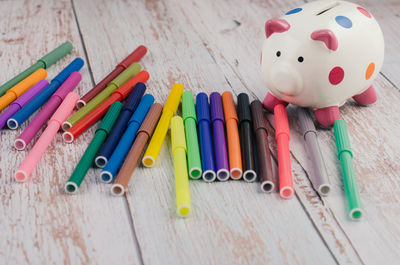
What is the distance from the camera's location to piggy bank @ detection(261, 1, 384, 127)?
80 centimetres

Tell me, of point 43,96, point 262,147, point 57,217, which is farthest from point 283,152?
point 43,96

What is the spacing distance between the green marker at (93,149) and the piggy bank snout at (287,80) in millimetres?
285

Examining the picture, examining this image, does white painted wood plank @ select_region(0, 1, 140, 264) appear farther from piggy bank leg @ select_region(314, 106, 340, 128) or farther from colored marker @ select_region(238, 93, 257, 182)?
piggy bank leg @ select_region(314, 106, 340, 128)

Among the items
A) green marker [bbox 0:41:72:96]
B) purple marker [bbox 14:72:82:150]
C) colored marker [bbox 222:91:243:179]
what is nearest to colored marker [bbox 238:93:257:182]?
colored marker [bbox 222:91:243:179]

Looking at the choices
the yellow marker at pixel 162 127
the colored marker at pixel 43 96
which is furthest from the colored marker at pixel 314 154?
the colored marker at pixel 43 96

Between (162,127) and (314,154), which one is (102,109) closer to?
(162,127)

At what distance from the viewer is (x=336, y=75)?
0.81m

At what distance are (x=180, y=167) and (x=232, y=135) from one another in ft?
0.39

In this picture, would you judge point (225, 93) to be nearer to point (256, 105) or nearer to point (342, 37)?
point (256, 105)

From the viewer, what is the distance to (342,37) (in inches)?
31.4

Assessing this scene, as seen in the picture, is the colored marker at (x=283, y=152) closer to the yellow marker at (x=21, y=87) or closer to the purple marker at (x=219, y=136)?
the purple marker at (x=219, y=136)

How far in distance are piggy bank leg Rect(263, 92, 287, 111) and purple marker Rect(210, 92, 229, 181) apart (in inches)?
3.3

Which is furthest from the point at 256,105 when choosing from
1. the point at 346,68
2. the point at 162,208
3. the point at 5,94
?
the point at 5,94

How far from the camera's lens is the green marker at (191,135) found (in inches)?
31.0
